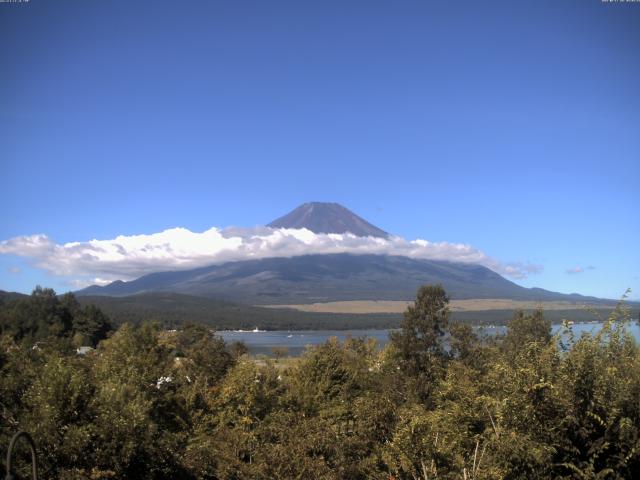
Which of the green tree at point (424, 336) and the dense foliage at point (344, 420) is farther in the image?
the green tree at point (424, 336)

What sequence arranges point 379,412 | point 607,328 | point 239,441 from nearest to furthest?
point 607,328, point 379,412, point 239,441

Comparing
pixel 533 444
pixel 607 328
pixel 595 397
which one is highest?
pixel 607 328

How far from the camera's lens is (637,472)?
37.8 feet

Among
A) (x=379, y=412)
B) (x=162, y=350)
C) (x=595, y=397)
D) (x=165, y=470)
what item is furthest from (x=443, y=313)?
(x=595, y=397)

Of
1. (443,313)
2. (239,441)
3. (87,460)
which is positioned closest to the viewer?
(87,460)

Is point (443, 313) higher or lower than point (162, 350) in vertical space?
higher

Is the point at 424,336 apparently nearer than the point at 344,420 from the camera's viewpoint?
No

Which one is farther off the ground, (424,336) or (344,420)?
(424,336)

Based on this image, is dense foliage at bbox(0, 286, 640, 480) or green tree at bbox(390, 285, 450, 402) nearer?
dense foliage at bbox(0, 286, 640, 480)

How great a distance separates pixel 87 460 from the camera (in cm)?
1575

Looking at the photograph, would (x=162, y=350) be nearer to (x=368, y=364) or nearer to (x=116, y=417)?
(x=368, y=364)

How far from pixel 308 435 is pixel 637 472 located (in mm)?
8075

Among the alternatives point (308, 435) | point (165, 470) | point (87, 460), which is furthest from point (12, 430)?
point (308, 435)

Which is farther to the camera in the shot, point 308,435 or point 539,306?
point 539,306
